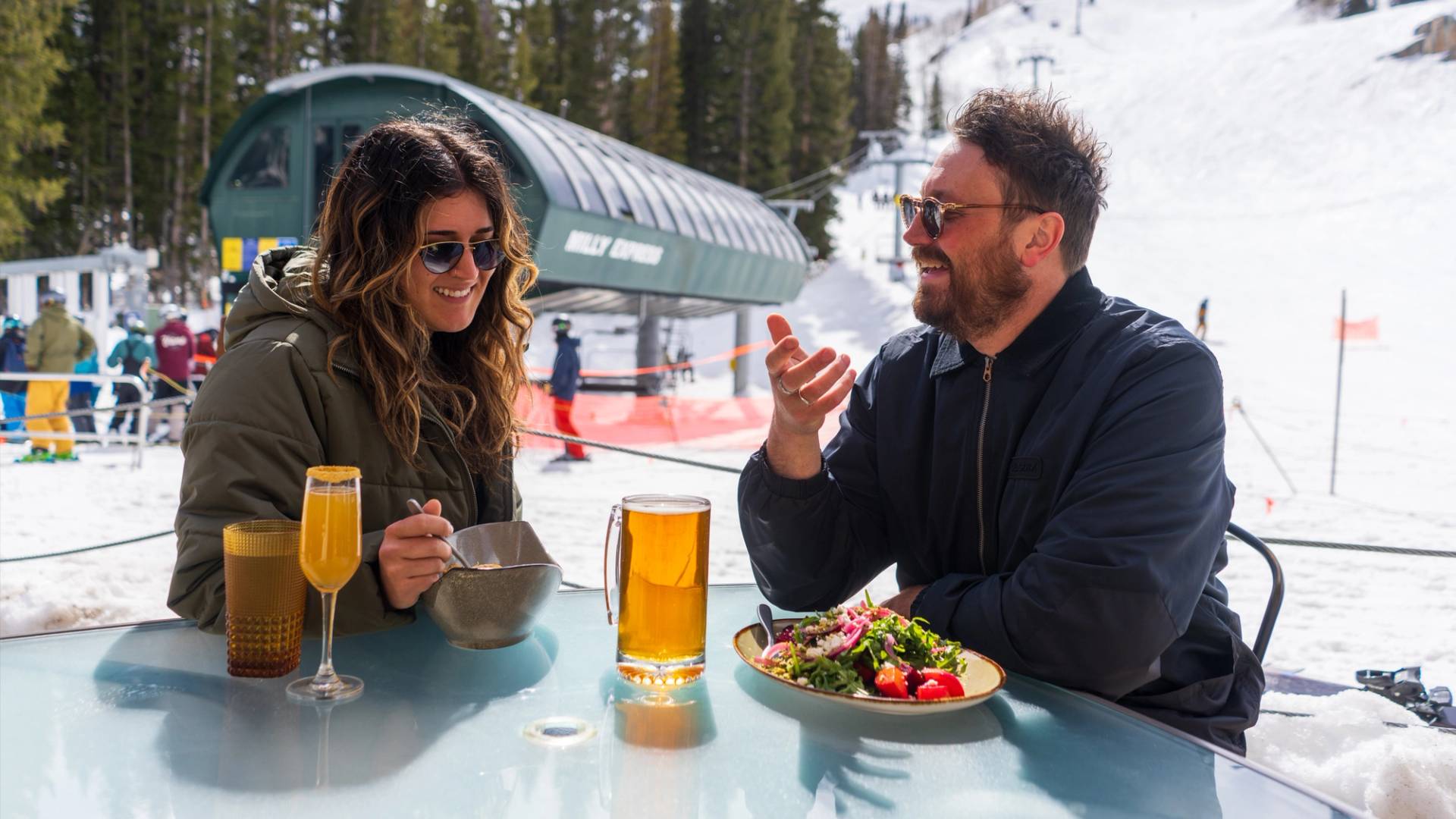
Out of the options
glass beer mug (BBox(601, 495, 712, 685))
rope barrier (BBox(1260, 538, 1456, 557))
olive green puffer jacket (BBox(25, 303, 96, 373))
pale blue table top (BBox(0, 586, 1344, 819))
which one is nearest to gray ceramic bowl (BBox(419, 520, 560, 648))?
pale blue table top (BBox(0, 586, 1344, 819))

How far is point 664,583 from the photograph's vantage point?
150 cm

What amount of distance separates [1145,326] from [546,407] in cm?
1180

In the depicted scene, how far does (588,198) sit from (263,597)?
14078 mm

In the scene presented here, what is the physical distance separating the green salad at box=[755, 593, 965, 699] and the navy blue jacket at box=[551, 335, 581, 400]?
452 inches

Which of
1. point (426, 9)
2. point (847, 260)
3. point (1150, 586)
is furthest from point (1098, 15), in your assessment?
point (1150, 586)

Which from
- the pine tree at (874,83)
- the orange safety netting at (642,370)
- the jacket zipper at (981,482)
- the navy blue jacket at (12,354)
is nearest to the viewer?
the jacket zipper at (981,482)

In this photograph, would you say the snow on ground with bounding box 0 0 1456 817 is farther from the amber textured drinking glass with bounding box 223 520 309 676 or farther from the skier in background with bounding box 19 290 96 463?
the amber textured drinking glass with bounding box 223 520 309 676

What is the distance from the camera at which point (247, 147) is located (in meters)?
15.7

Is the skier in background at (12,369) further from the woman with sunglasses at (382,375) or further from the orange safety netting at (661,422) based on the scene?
the woman with sunglasses at (382,375)

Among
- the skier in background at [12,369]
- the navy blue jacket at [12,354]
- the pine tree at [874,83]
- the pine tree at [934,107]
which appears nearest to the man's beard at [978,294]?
the skier in background at [12,369]

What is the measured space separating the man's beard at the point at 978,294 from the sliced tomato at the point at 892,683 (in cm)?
97

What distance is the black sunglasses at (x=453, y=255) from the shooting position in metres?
2.17

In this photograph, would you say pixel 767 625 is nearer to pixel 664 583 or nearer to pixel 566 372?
pixel 664 583

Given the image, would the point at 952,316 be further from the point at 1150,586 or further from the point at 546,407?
the point at 546,407
